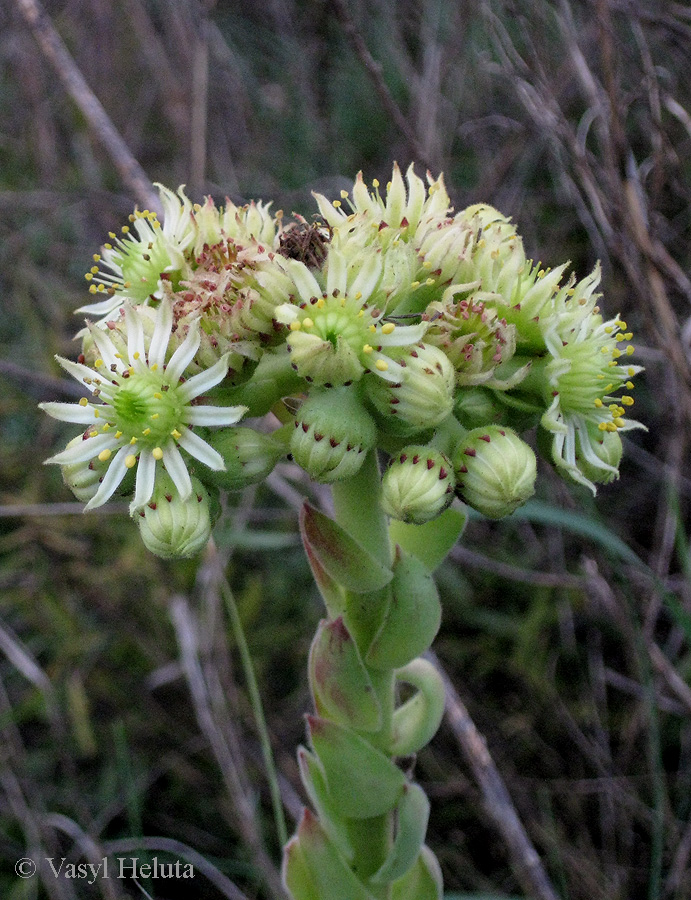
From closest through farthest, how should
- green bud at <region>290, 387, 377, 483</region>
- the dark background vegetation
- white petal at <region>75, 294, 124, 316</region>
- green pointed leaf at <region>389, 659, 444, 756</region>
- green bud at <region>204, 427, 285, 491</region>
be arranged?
green bud at <region>290, 387, 377, 483</region> → green bud at <region>204, 427, 285, 491</region> → green pointed leaf at <region>389, 659, 444, 756</region> → white petal at <region>75, 294, 124, 316</region> → the dark background vegetation

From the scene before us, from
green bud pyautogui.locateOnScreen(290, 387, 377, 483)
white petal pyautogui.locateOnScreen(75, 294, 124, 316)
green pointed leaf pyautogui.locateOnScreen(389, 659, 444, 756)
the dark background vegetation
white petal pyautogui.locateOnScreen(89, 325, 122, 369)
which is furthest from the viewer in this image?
the dark background vegetation

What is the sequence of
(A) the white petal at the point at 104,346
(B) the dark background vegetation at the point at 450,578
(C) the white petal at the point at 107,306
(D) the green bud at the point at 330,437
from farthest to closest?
1. (B) the dark background vegetation at the point at 450,578
2. (C) the white petal at the point at 107,306
3. (A) the white petal at the point at 104,346
4. (D) the green bud at the point at 330,437

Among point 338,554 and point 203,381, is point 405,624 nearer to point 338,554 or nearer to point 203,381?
point 338,554

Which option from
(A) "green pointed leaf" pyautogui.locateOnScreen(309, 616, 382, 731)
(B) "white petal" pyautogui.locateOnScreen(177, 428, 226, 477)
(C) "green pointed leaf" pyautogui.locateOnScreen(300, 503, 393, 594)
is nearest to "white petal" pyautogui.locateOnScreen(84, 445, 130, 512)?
(B) "white petal" pyautogui.locateOnScreen(177, 428, 226, 477)

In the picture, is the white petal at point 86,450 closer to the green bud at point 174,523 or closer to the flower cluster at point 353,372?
the flower cluster at point 353,372

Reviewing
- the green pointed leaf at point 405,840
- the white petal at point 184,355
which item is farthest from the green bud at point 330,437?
the green pointed leaf at point 405,840

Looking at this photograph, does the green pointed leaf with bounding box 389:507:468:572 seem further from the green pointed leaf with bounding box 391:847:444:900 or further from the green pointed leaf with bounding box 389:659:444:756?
the green pointed leaf with bounding box 391:847:444:900

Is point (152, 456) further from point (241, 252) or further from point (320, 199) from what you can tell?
point (320, 199)

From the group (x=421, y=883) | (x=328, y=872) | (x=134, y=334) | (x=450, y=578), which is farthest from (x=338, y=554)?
(x=450, y=578)
